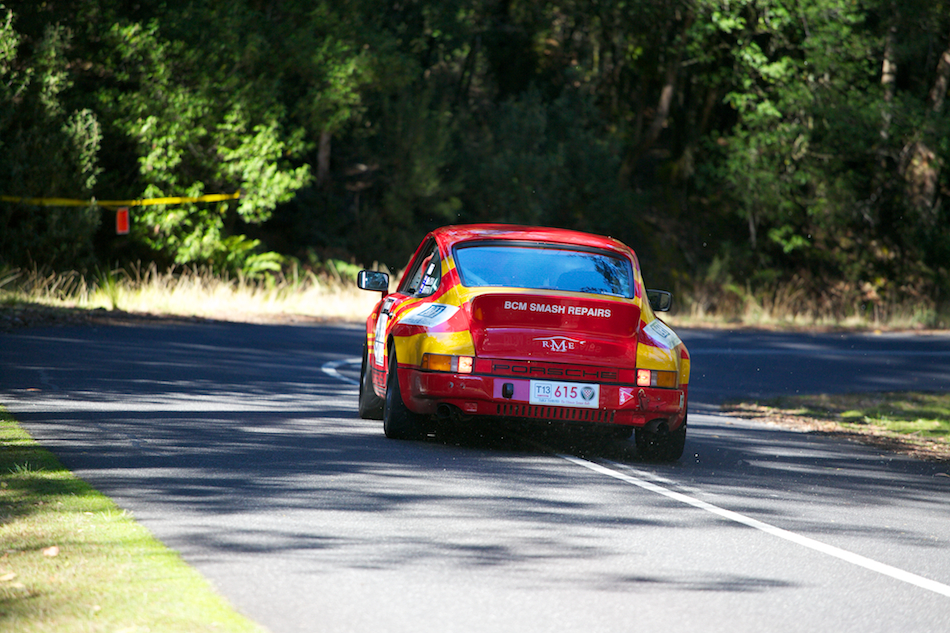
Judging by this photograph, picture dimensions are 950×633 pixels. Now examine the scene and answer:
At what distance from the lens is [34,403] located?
1100 centimetres

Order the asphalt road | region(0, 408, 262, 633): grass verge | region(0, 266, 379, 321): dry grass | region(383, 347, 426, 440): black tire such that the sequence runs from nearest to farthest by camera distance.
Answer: region(0, 408, 262, 633): grass verge < the asphalt road < region(383, 347, 426, 440): black tire < region(0, 266, 379, 321): dry grass

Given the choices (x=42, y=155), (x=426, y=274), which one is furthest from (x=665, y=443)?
(x=42, y=155)

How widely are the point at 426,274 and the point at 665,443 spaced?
93.1 inches

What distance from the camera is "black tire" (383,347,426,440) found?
32.1 ft

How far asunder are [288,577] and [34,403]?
6173 mm

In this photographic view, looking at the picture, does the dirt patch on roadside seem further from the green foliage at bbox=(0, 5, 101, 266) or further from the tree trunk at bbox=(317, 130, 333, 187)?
the tree trunk at bbox=(317, 130, 333, 187)

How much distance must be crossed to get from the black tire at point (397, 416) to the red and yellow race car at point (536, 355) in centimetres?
1

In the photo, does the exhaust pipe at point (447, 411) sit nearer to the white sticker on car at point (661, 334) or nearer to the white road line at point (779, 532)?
the white road line at point (779, 532)

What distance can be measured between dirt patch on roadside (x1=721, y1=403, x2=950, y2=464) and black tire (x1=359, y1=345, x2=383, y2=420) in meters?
4.52

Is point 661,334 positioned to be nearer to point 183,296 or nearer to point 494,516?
point 494,516

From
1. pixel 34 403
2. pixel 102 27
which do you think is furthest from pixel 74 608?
pixel 102 27

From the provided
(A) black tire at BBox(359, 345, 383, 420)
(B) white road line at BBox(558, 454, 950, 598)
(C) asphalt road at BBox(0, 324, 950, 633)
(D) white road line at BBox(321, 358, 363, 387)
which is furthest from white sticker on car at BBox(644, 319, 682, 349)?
(D) white road line at BBox(321, 358, 363, 387)

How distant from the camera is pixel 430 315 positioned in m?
9.69

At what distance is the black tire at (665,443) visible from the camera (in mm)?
9805
